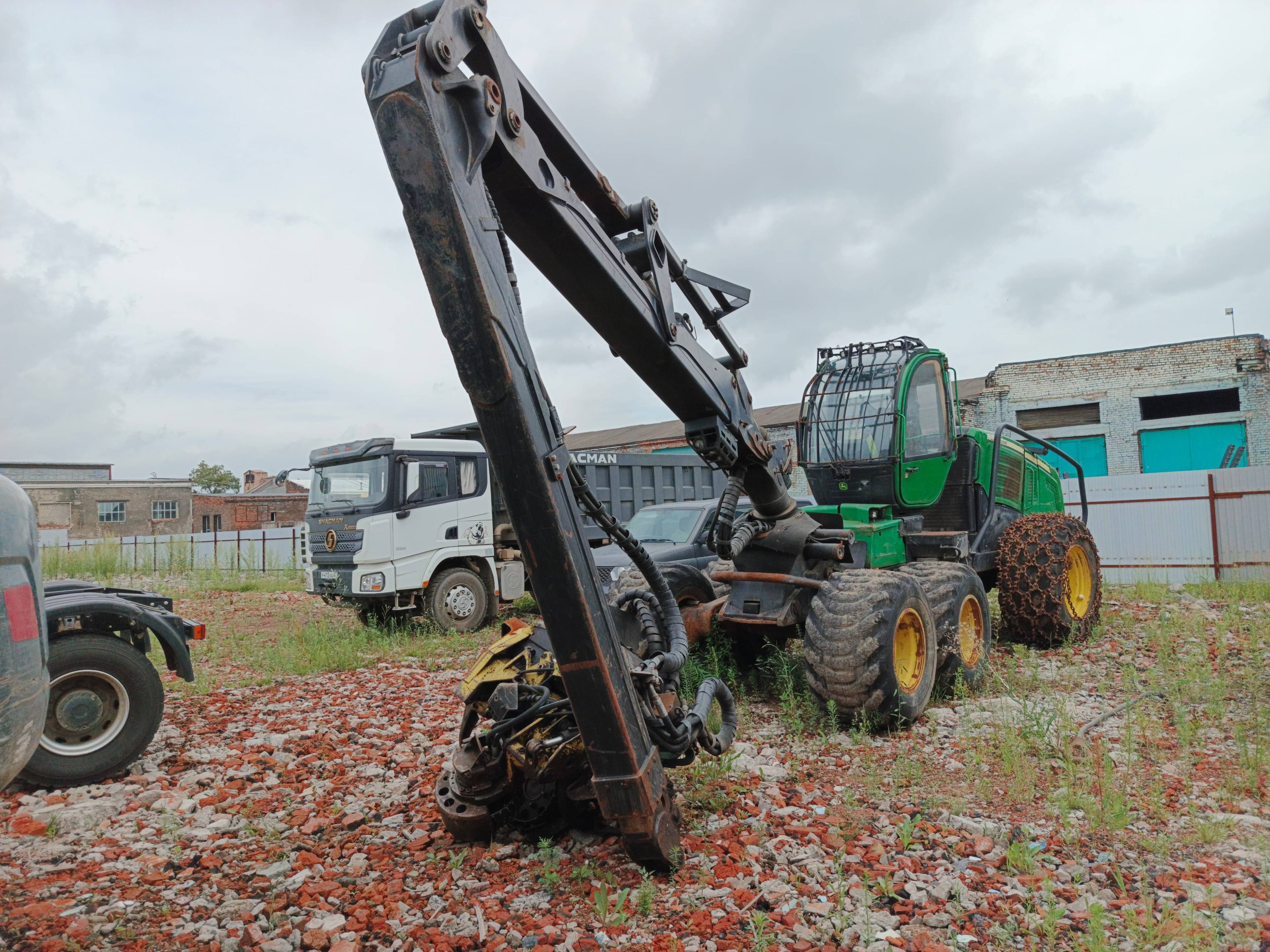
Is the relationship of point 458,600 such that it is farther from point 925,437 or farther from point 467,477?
point 925,437

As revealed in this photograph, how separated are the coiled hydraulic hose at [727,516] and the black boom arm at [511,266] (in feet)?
5.20

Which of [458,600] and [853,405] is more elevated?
[853,405]

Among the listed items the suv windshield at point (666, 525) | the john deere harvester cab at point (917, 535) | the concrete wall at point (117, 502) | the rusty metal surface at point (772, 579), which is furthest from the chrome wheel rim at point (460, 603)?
the concrete wall at point (117, 502)

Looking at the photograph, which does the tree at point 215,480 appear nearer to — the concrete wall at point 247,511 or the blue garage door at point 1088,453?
the concrete wall at point 247,511

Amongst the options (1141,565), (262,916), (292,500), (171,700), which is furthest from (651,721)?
(292,500)

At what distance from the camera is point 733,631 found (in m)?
6.32

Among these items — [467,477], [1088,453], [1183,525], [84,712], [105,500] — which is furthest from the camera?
[105,500]

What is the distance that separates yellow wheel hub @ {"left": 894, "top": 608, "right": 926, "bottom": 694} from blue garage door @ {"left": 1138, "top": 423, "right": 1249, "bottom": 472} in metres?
19.7

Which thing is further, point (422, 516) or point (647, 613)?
point (422, 516)

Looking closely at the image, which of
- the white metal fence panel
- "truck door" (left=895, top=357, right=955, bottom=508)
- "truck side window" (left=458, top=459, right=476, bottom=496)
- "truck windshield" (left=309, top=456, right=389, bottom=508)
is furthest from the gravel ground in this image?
the white metal fence panel

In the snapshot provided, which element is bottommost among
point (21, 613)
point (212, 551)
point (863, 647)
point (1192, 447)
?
point (863, 647)

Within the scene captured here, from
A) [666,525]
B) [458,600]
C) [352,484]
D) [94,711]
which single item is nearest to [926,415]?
[666,525]

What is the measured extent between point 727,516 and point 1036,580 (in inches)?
147

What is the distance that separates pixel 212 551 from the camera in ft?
78.6
